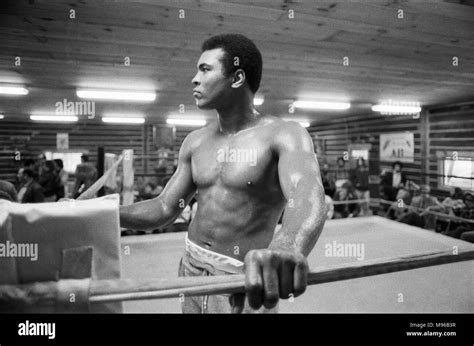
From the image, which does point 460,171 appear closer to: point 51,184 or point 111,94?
point 111,94

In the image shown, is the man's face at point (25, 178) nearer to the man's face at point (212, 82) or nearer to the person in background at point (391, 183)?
the man's face at point (212, 82)

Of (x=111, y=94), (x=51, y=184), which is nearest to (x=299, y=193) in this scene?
(x=51, y=184)

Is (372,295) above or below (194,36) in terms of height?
below

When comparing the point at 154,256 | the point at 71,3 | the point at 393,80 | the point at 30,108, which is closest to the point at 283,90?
the point at 393,80

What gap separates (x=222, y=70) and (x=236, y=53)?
0.12 meters

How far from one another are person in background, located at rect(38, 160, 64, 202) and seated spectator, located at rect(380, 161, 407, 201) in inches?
250

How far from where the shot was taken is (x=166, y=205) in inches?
68.8

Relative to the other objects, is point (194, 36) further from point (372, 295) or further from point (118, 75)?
point (372, 295)

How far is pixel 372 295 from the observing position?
11.0ft

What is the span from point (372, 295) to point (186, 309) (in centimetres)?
247

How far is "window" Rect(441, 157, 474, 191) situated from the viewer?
20.6 ft

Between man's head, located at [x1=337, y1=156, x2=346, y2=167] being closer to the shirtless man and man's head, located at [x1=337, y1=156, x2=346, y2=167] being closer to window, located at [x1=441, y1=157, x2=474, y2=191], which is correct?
window, located at [x1=441, y1=157, x2=474, y2=191]

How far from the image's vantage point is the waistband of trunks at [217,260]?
4.78ft

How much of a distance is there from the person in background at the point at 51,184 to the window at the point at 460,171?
6.92 meters
